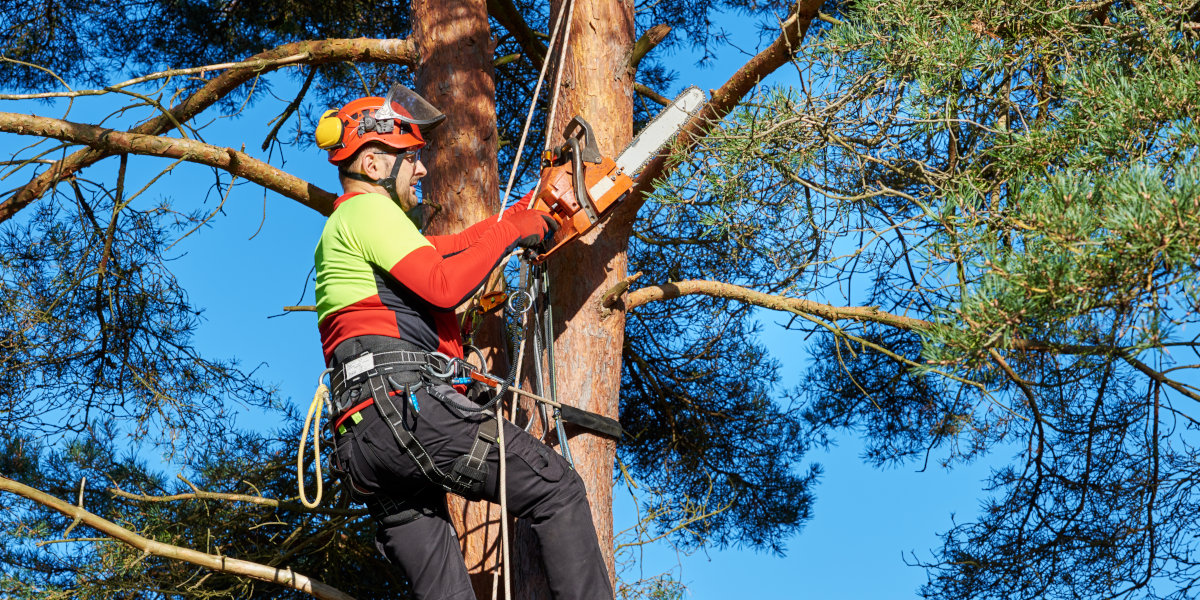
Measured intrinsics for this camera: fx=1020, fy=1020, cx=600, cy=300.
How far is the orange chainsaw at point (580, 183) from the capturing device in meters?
3.26

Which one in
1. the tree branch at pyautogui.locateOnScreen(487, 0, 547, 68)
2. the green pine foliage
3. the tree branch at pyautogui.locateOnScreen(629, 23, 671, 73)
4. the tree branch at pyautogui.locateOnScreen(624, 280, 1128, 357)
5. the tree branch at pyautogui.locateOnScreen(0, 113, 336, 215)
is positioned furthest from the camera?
the tree branch at pyautogui.locateOnScreen(487, 0, 547, 68)

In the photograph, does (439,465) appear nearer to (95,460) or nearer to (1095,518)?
(1095,518)

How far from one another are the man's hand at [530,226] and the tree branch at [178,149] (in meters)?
1.20

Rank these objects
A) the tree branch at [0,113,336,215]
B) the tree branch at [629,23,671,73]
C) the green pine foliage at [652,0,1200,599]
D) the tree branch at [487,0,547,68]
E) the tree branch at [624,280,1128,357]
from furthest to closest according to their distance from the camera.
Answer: the tree branch at [487,0,547,68] → the tree branch at [624,280,1128,357] → the tree branch at [629,23,671,73] → the tree branch at [0,113,336,215] → the green pine foliage at [652,0,1200,599]

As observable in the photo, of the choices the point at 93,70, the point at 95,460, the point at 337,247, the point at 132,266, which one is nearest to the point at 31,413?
the point at 95,460

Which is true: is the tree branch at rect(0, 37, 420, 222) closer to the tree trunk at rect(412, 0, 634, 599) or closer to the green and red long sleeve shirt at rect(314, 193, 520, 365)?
the tree trunk at rect(412, 0, 634, 599)

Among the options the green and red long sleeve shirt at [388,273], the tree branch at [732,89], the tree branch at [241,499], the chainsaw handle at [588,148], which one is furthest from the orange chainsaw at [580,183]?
the tree branch at [241,499]

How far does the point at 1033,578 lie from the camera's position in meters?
4.68

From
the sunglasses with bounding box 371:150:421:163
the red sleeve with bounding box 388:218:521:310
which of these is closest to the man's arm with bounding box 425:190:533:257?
the sunglasses with bounding box 371:150:421:163

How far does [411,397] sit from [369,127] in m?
0.84

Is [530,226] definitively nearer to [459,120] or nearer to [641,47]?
[459,120]

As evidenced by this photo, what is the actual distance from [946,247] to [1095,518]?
2620mm

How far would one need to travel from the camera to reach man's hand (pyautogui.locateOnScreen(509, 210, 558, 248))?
302 centimetres

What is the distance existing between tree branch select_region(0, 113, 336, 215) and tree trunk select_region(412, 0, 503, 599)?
468 millimetres
